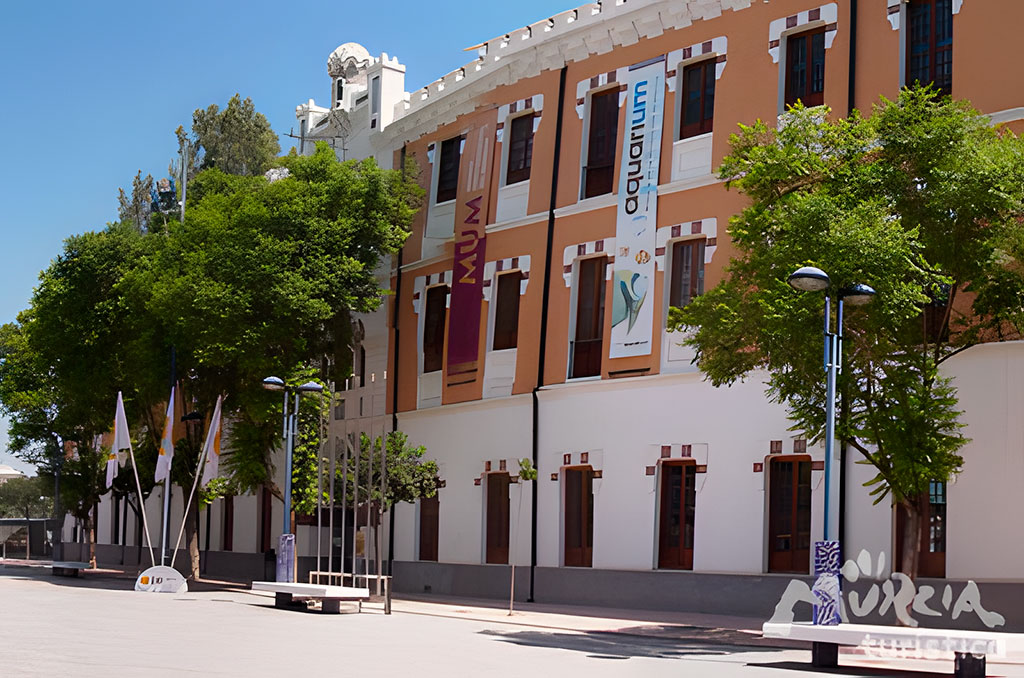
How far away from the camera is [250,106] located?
63406 millimetres

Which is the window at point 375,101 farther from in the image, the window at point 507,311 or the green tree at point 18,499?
the green tree at point 18,499

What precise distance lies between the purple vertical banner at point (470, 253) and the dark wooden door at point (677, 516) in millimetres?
7467

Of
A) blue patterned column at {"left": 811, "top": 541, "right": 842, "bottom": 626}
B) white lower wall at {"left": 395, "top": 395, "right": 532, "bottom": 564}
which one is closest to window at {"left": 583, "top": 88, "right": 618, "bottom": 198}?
white lower wall at {"left": 395, "top": 395, "right": 532, "bottom": 564}

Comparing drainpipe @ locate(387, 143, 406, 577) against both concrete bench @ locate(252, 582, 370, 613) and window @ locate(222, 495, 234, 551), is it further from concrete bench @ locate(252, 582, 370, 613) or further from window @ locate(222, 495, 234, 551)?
window @ locate(222, 495, 234, 551)

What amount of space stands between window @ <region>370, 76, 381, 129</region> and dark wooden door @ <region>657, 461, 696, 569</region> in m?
16.7

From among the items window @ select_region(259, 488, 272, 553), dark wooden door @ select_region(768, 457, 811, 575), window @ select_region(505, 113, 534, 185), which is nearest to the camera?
dark wooden door @ select_region(768, 457, 811, 575)

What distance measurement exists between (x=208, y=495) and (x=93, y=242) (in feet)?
32.5

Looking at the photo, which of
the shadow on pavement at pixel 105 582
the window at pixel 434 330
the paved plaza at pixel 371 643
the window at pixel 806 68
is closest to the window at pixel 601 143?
the window at pixel 806 68

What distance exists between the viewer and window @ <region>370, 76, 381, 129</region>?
3991 cm

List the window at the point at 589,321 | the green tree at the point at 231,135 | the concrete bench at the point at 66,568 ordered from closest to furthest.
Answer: the window at the point at 589,321
the concrete bench at the point at 66,568
the green tree at the point at 231,135

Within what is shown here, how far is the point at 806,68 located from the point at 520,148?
364 inches

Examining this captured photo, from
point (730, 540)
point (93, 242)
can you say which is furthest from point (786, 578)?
point (93, 242)

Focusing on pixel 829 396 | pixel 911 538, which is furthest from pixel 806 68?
pixel 911 538

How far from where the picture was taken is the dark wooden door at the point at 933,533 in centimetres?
2358
